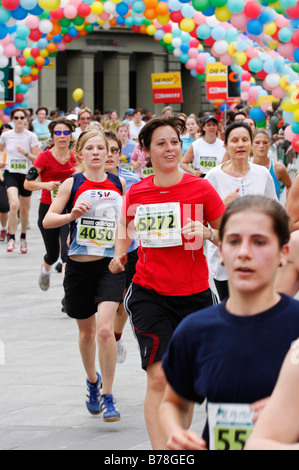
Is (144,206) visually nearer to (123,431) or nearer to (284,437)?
(123,431)

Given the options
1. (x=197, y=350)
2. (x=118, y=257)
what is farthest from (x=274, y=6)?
(x=197, y=350)

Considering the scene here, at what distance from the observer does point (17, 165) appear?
13.8 metres

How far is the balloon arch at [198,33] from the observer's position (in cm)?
1370

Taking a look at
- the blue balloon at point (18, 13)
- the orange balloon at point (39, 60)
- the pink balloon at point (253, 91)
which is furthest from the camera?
the orange balloon at point (39, 60)

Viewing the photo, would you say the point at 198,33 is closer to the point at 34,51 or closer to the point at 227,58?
the point at 227,58

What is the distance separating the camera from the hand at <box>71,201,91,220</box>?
5.74m

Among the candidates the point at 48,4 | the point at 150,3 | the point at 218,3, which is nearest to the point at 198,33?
the point at 150,3

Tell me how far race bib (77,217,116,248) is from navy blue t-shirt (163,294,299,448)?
3367 mm

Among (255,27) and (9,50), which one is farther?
(9,50)

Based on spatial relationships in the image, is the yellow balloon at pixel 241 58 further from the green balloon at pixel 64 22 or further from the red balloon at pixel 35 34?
the red balloon at pixel 35 34

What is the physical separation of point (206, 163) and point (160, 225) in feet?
25.1

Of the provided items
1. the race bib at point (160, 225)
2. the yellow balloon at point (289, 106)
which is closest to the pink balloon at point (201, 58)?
the yellow balloon at point (289, 106)

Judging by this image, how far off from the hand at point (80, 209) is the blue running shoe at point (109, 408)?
1085 millimetres

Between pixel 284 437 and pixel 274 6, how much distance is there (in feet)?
37.4
